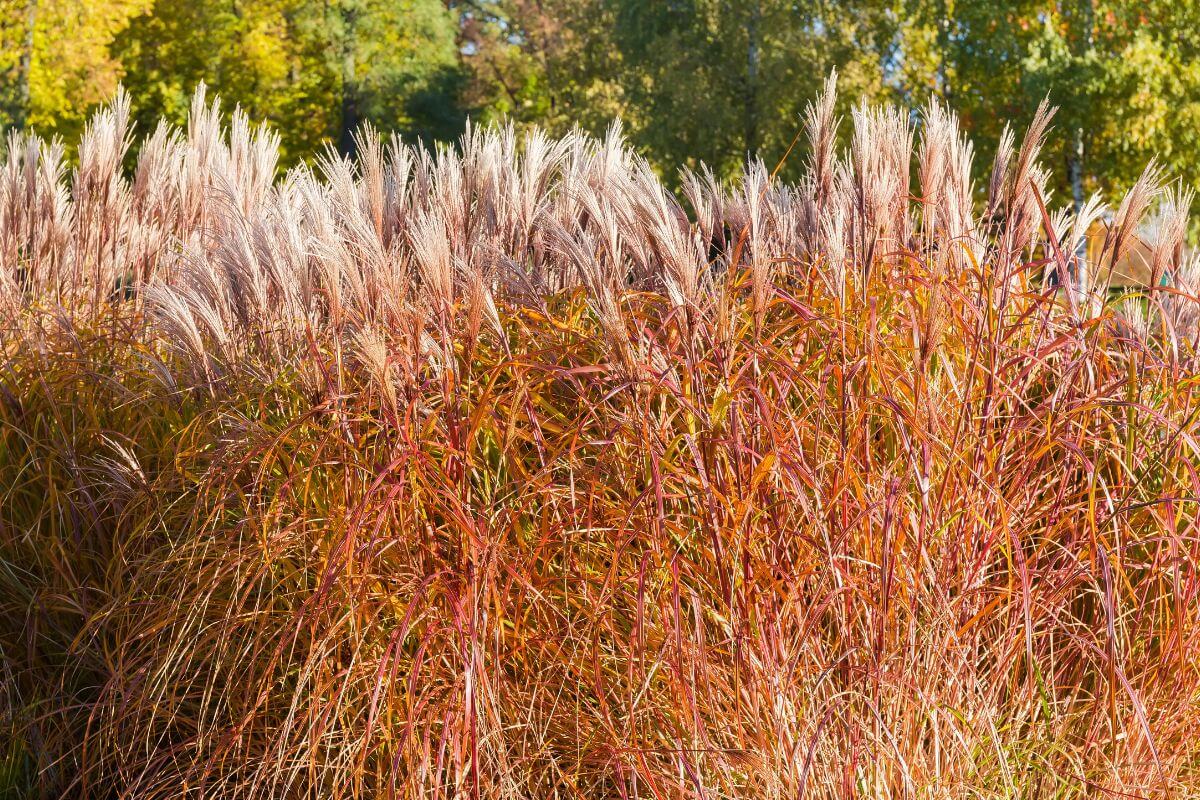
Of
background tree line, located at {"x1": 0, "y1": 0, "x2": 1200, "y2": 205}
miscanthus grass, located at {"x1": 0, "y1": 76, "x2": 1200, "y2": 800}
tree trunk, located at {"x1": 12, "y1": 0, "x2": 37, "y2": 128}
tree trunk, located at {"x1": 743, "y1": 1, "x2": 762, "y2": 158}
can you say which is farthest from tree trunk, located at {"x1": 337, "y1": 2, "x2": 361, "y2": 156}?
miscanthus grass, located at {"x1": 0, "y1": 76, "x2": 1200, "y2": 800}

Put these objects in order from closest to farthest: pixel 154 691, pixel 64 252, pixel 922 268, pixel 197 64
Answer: pixel 154 691 < pixel 922 268 < pixel 64 252 < pixel 197 64

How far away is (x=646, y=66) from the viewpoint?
24891 mm

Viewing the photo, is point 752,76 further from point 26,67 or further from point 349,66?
point 26,67

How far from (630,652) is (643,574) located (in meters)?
0.19

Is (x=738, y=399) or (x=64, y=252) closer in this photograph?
(x=738, y=399)

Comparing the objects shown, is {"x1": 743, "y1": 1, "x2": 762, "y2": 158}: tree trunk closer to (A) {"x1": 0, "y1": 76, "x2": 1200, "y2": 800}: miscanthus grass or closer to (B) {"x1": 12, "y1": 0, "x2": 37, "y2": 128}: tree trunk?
(B) {"x1": 12, "y1": 0, "x2": 37, "y2": 128}: tree trunk

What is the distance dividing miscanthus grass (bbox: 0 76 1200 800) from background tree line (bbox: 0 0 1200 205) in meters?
8.98

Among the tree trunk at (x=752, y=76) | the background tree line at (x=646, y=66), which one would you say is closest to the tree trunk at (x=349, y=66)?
the background tree line at (x=646, y=66)

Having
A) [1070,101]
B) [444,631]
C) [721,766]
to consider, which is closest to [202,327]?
[444,631]

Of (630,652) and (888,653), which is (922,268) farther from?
(630,652)

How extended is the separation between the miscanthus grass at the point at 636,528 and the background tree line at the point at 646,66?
354 inches

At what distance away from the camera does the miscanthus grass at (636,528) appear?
224 cm

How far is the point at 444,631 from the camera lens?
225cm

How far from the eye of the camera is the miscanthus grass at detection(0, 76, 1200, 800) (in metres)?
2.24
